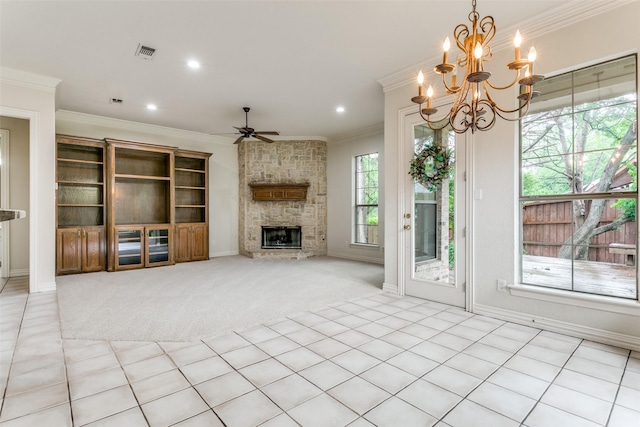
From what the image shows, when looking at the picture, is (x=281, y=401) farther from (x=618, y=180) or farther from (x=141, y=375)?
(x=618, y=180)

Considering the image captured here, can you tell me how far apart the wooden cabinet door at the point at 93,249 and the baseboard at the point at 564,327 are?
6104 millimetres

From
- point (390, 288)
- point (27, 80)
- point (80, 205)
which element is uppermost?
point (27, 80)

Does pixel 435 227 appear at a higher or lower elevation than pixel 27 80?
lower

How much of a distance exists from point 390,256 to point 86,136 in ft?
19.7

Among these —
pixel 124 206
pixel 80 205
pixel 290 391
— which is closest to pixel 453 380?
pixel 290 391

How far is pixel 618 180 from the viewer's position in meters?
2.68

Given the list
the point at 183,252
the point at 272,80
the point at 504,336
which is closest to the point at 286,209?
the point at 183,252

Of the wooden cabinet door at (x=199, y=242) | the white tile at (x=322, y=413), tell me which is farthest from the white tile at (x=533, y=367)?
the wooden cabinet door at (x=199, y=242)

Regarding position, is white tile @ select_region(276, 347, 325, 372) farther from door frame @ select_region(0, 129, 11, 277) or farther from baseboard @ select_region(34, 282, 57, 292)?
door frame @ select_region(0, 129, 11, 277)

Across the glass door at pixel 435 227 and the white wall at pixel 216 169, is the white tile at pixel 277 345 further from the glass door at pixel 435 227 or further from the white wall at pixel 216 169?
the white wall at pixel 216 169

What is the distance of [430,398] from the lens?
1861 mm

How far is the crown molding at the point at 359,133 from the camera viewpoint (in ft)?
22.0

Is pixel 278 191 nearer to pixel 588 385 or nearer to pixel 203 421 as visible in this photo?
pixel 203 421

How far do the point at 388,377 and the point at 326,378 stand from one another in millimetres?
413
